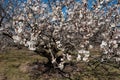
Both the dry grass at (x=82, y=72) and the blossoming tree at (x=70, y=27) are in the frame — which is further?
the dry grass at (x=82, y=72)

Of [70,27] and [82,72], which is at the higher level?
[70,27]

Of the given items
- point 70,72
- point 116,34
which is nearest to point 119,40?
point 116,34

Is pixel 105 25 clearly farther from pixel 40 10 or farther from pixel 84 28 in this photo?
pixel 40 10

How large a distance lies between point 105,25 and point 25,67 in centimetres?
541

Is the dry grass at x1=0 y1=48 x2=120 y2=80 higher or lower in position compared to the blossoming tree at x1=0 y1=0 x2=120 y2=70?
lower

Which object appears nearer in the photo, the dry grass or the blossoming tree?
the blossoming tree

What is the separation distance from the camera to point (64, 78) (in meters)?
11.5

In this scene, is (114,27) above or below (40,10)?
below

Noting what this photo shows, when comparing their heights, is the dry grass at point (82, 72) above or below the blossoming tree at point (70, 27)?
below

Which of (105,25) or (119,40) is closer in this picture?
(119,40)

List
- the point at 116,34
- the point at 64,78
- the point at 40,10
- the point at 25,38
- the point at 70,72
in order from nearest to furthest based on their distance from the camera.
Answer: the point at 25,38 < the point at 116,34 < the point at 40,10 < the point at 64,78 < the point at 70,72

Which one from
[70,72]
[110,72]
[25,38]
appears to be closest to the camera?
[25,38]

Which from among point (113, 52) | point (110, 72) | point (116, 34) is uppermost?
point (116, 34)

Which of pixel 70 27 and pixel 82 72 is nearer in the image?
pixel 70 27
